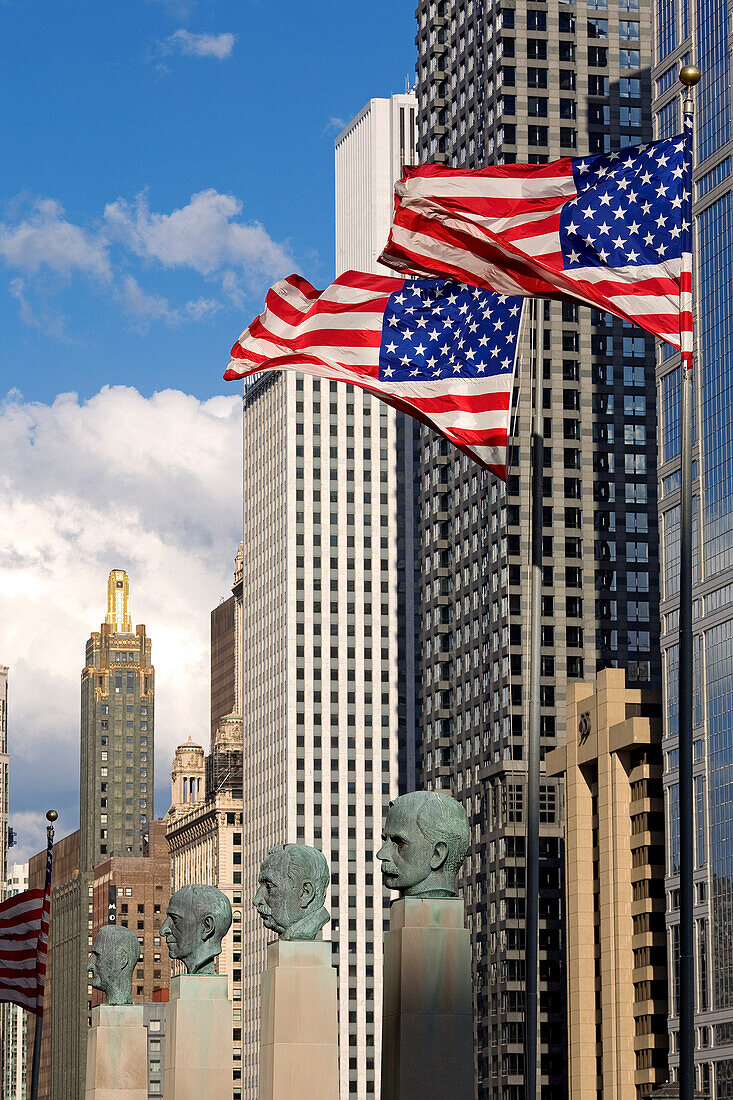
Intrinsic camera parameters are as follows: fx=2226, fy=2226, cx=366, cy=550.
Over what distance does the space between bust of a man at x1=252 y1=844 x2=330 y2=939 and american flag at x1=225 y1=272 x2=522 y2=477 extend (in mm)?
7947

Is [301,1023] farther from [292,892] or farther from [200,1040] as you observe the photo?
[200,1040]

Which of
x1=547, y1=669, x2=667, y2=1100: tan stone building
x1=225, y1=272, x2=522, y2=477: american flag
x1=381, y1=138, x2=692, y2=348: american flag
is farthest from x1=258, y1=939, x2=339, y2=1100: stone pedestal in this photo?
x1=547, y1=669, x2=667, y2=1100: tan stone building

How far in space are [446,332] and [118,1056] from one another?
16094 mm

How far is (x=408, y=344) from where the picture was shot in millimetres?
40094

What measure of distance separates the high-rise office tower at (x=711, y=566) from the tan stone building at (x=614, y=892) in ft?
17.3

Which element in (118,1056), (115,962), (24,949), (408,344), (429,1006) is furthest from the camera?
(24,949)

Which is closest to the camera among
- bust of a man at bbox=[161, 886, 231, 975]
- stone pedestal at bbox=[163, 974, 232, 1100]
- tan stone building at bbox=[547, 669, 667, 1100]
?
stone pedestal at bbox=[163, 974, 232, 1100]

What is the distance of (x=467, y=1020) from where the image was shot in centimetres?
2834

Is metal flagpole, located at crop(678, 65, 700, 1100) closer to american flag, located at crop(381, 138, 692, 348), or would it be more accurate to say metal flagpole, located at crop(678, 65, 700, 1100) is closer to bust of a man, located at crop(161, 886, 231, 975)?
american flag, located at crop(381, 138, 692, 348)

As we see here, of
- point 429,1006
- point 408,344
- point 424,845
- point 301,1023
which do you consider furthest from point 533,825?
point 408,344

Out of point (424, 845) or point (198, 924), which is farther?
point (198, 924)

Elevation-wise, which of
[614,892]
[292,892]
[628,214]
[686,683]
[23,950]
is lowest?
[292,892]

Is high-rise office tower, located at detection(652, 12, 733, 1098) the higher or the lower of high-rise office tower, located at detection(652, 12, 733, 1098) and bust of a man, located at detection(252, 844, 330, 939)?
the higher

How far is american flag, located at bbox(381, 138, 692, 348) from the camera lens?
35312 mm
